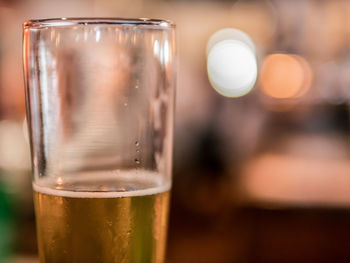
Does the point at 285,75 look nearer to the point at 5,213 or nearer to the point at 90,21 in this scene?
the point at 5,213

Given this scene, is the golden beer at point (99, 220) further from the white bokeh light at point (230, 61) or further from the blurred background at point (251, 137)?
the white bokeh light at point (230, 61)

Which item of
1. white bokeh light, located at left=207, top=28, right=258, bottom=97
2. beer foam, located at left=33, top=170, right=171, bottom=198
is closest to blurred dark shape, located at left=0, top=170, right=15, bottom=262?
beer foam, located at left=33, top=170, right=171, bottom=198

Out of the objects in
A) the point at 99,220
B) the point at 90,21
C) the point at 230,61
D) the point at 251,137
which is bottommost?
the point at 251,137

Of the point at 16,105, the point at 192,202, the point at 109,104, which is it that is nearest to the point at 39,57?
the point at 109,104

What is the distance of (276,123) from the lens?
4531mm

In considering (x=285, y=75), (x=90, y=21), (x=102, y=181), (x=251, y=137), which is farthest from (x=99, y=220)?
(x=285, y=75)

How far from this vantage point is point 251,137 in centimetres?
444

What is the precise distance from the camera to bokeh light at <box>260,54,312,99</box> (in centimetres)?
518

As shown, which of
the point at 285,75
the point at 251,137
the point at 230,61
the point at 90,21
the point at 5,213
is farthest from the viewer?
the point at 230,61

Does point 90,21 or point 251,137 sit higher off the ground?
point 90,21

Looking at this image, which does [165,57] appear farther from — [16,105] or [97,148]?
[16,105]

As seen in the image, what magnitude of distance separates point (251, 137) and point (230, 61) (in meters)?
2.62

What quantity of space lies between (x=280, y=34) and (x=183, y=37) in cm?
129

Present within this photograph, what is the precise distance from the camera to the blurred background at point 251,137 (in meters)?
3.43
